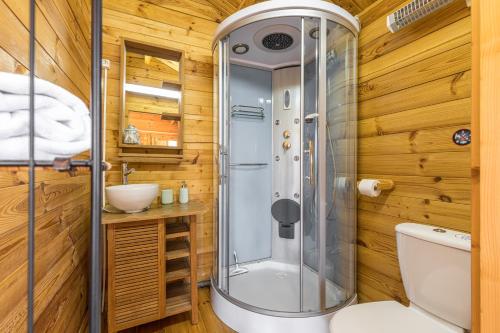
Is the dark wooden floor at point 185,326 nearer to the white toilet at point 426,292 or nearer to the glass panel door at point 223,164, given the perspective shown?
the glass panel door at point 223,164

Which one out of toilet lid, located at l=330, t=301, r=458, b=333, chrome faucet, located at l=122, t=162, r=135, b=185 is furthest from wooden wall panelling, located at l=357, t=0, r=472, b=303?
chrome faucet, located at l=122, t=162, r=135, b=185

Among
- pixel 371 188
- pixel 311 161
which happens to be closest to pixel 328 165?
pixel 311 161

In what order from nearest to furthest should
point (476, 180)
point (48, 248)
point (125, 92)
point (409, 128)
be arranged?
point (476, 180) < point (48, 248) < point (409, 128) < point (125, 92)

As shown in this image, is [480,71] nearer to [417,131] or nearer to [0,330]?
[417,131]

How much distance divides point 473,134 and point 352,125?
118cm

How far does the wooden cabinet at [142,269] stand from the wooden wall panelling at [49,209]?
0.19 metres

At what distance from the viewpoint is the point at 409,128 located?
1.39 meters

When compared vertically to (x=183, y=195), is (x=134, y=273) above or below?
below

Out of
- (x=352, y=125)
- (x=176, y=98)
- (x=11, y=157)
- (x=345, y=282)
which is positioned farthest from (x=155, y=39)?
(x=345, y=282)

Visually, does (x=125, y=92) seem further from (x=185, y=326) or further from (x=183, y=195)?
(x=185, y=326)

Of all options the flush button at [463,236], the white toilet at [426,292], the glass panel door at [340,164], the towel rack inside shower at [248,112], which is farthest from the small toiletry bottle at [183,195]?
the flush button at [463,236]

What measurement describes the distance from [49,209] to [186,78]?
1.37 meters

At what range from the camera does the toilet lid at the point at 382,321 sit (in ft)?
3.32

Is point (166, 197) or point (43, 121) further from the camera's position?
point (166, 197)
